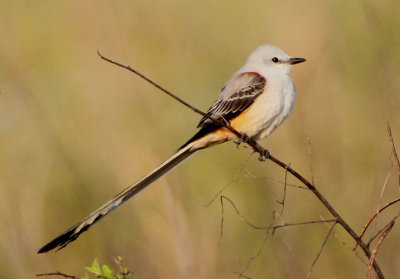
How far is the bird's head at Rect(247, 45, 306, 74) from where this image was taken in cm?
504

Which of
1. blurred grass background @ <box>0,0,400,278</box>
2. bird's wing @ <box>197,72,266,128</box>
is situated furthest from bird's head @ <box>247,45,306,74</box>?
blurred grass background @ <box>0,0,400,278</box>

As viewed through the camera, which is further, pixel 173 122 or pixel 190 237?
pixel 173 122

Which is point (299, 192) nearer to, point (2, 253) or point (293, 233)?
point (293, 233)

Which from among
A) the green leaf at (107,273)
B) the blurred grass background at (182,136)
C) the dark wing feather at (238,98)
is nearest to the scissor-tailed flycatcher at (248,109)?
the dark wing feather at (238,98)

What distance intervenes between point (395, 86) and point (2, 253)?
2934 millimetres

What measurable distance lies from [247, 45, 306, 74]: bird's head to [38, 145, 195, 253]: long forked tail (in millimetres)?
861

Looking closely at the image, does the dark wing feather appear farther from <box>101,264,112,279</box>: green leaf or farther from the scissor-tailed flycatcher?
<box>101,264,112,279</box>: green leaf

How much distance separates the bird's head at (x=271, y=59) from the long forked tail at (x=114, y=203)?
86 centimetres

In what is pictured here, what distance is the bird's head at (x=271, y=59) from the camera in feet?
16.5

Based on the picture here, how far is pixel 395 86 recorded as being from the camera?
17.5 ft

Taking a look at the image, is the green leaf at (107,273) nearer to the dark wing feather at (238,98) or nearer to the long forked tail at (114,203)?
the long forked tail at (114,203)

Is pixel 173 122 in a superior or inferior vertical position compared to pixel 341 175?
superior

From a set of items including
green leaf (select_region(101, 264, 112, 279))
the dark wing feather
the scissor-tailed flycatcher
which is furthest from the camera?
the dark wing feather

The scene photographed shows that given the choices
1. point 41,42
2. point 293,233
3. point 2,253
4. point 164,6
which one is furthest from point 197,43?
point 2,253
